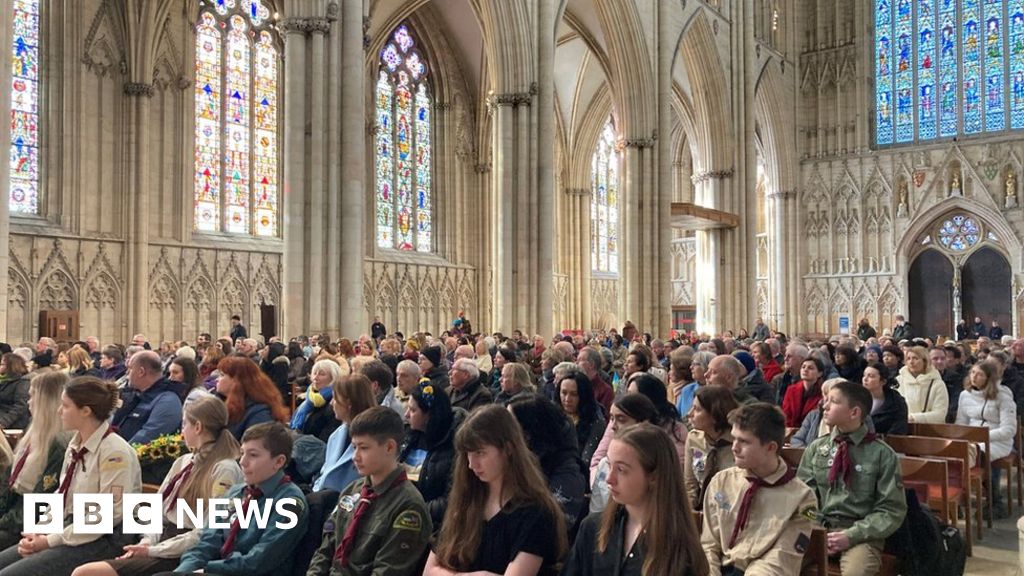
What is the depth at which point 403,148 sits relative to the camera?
26312mm

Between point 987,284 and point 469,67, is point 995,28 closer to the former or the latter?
point 987,284

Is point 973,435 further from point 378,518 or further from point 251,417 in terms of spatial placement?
point 251,417

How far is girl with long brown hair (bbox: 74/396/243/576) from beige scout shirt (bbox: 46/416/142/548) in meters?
0.23

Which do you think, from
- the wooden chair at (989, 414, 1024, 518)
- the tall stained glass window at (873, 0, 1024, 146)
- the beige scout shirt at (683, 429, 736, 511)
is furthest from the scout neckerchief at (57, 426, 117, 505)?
the tall stained glass window at (873, 0, 1024, 146)

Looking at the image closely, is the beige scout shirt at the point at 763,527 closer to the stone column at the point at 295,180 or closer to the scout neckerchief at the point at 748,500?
the scout neckerchief at the point at 748,500

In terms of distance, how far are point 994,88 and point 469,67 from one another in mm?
17025

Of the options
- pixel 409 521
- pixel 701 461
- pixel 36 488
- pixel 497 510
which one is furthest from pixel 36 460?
pixel 701 461

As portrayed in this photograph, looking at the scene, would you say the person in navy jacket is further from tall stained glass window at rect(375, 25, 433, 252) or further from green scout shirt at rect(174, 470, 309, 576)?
tall stained glass window at rect(375, 25, 433, 252)

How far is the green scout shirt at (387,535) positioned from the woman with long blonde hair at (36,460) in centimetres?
200

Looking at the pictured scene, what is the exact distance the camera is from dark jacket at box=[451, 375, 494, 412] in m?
6.03

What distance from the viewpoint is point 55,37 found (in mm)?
18312

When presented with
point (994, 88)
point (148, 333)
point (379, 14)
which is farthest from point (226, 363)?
point (994, 88)

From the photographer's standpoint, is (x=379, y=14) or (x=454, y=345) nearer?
(x=454, y=345)

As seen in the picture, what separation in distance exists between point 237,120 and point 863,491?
66.4 ft
